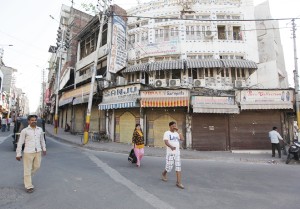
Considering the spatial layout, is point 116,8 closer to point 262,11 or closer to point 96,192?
point 262,11

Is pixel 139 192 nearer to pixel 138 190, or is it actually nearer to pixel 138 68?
pixel 138 190

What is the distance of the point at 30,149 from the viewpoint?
5238 millimetres

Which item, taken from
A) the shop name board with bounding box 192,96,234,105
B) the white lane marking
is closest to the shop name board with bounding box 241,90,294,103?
the shop name board with bounding box 192,96,234,105

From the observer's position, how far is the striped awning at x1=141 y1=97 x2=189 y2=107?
15.2 metres

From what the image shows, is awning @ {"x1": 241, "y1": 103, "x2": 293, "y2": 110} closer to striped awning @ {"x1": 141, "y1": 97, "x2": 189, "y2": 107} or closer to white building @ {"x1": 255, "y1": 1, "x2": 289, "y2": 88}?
white building @ {"x1": 255, "y1": 1, "x2": 289, "y2": 88}

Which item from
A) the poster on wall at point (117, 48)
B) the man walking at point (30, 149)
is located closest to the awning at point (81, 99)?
the poster on wall at point (117, 48)

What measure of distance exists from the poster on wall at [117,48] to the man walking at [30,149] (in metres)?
13.6

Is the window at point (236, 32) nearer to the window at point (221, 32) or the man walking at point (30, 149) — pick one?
the window at point (221, 32)

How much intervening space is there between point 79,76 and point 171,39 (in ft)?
45.0

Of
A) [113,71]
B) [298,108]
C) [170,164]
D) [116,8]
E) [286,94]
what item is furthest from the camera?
[116,8]

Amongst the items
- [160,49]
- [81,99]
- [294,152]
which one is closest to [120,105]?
[160,49]

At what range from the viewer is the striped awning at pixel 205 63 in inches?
663

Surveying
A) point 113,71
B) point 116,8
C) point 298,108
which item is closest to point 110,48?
point 113,71

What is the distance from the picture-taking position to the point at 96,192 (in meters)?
5.05
